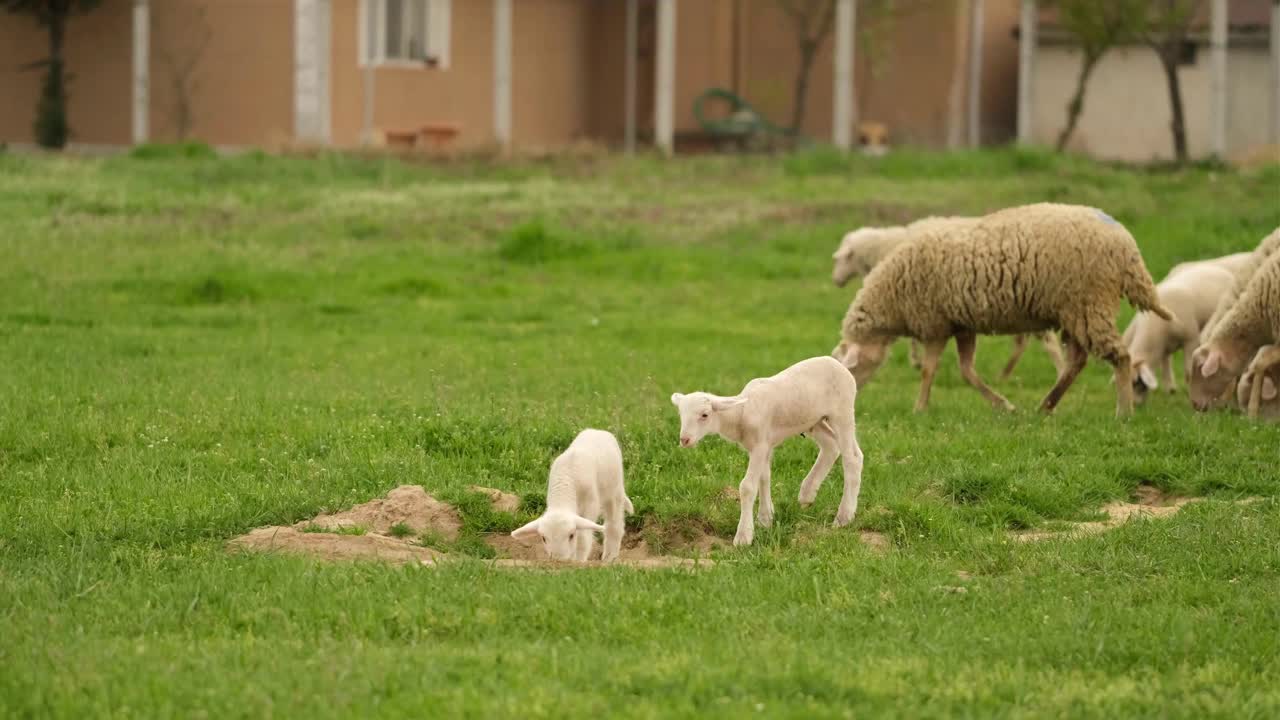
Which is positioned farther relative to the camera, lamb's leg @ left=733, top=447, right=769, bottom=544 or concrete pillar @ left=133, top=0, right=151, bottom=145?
concrete pillar @ left=133, top=0, right=151, bottom=145

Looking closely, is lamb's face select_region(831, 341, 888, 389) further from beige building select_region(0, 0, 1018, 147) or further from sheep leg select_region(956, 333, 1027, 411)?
beige building select_region(0, 0, 1018, 147)

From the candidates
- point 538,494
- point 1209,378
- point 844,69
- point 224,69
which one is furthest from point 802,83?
point 538,494

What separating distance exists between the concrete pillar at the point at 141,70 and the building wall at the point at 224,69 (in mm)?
122

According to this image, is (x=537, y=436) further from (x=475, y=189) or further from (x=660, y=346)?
(x=475, y=189)

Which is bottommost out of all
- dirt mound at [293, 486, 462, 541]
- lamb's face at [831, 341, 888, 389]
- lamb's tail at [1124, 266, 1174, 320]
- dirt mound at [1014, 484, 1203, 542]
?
dirt mound at [1014, 484, 1203, 542]

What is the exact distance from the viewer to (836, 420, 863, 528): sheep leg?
8414 mm

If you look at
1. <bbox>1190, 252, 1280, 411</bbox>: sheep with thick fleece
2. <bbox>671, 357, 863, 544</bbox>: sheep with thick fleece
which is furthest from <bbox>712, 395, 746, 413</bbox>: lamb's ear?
<bbox>1190, 252, 1280, 411</bbox>: sheep with thick fleece

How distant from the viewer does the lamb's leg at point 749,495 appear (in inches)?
319

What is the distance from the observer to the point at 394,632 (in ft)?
21.7

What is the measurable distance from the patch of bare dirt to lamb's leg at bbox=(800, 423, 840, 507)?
3.09 feet

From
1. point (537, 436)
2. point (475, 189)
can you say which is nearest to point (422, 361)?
point (537, 436)

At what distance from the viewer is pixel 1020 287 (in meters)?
11.8

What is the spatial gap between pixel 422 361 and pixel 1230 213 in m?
10.8

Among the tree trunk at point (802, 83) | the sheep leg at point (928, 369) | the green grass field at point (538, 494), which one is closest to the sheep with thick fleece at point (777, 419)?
the green grass field at point (538, 494)
